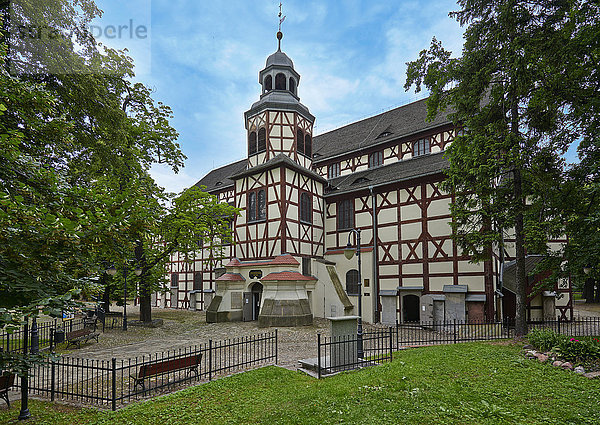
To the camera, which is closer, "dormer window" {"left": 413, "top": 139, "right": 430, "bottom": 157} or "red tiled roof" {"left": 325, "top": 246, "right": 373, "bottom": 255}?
"red tiled roof" {"left": 325, "top": 246, "right": 373, "bottom": 255}

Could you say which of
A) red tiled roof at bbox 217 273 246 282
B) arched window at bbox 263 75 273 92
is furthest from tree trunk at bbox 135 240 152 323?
arched window at bbox 263 75 273 92

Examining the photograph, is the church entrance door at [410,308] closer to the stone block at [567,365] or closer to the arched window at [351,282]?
the arched window at [351,282]

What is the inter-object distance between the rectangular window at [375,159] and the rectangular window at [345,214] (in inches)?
149

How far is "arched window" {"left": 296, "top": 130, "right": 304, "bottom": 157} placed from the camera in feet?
84.8

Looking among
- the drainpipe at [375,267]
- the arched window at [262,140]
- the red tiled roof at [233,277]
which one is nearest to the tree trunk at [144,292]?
the red tiled roof at [233,277]

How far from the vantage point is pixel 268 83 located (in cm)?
2686

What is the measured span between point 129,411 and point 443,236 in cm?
1827

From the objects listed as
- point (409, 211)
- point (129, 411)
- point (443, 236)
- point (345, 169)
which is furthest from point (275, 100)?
point (129, 411)

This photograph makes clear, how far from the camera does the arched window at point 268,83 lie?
26.6 meters

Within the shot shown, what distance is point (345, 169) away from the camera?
28.5 metres

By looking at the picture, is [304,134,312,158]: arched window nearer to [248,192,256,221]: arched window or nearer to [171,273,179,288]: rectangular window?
[248,192,256,221]: arched window

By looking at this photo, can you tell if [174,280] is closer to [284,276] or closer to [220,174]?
[220,174]

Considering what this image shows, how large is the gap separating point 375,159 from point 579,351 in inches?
754

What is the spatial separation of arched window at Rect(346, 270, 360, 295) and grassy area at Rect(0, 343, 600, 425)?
1450 cm
